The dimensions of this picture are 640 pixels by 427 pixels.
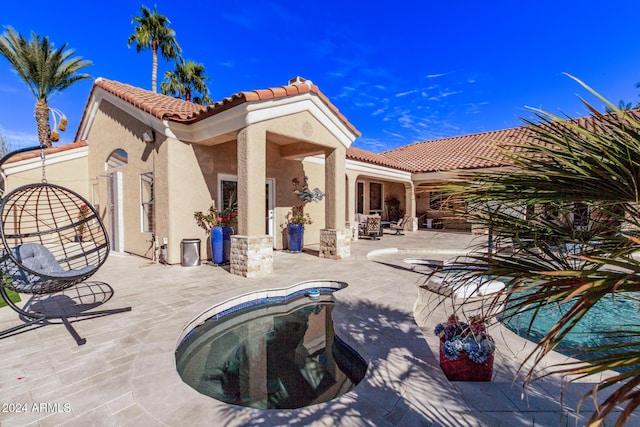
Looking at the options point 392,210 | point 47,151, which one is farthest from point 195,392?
point 392,210

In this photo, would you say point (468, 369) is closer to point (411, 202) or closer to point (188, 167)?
point (188, 167)

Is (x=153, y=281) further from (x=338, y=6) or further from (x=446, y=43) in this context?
(x=446, y=43)

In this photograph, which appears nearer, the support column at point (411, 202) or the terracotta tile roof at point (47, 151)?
the terracotta tile roof at point (47, 151)

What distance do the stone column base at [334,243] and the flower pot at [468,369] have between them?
7163 mm

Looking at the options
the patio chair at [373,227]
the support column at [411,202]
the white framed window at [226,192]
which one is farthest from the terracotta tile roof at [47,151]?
the support column at [411,202]

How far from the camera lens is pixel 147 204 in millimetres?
10492

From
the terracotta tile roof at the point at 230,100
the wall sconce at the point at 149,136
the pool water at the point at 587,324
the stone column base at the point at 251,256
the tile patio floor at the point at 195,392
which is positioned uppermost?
the terracotta tile roof at the point at 230,100

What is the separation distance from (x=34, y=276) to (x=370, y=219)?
13.9 metres

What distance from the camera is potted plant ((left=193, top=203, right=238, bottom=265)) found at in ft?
31.1

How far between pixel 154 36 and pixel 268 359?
27149 mm

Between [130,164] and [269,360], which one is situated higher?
[130,164]

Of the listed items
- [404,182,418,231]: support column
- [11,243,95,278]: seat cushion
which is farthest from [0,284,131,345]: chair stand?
[404,182,418,231]: support column

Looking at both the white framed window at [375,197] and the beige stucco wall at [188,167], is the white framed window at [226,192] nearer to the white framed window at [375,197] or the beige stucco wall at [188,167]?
the beige stucco wall at [188,167]

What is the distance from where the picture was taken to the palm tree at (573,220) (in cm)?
126
